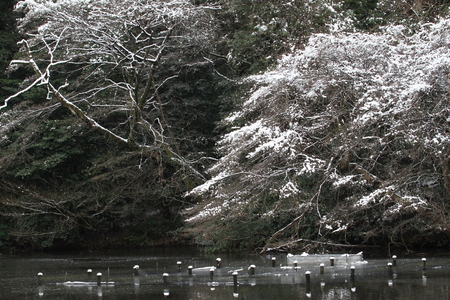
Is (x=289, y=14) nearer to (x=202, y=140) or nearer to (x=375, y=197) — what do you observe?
(x=202, y=140)

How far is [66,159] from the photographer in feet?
69.1

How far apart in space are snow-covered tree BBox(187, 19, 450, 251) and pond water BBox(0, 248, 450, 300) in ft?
4.58

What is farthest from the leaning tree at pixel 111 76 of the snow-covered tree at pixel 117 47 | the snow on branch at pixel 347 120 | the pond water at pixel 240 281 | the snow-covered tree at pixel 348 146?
the pond water at pixel 240 281

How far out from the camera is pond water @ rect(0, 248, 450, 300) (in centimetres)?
905

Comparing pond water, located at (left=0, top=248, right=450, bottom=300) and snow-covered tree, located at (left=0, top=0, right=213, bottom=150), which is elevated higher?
snow-covered tree, located at (left=0, top=0, right=213, bottom=150)

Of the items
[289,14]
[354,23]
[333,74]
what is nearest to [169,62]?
[289,14]

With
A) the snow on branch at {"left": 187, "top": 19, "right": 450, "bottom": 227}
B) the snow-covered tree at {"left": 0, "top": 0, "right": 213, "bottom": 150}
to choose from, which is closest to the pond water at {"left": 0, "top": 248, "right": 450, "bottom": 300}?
the snow on branch at {"left": 187, "top": 19, "right": 450, "bottom": 227}

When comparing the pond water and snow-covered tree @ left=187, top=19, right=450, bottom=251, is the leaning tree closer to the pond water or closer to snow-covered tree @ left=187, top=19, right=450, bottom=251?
snow-covered tree @ left=187, top=19, right=450, bottom=251

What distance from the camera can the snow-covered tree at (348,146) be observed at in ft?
41.7

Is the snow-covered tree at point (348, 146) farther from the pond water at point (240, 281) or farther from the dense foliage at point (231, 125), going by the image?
the pond water at point (240, 281)

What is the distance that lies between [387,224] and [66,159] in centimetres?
1246

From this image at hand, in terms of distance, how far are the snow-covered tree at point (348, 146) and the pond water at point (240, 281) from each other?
1395 mm

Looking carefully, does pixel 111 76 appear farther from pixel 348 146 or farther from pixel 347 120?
pixel 348 146

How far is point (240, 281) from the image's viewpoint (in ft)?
34.8
